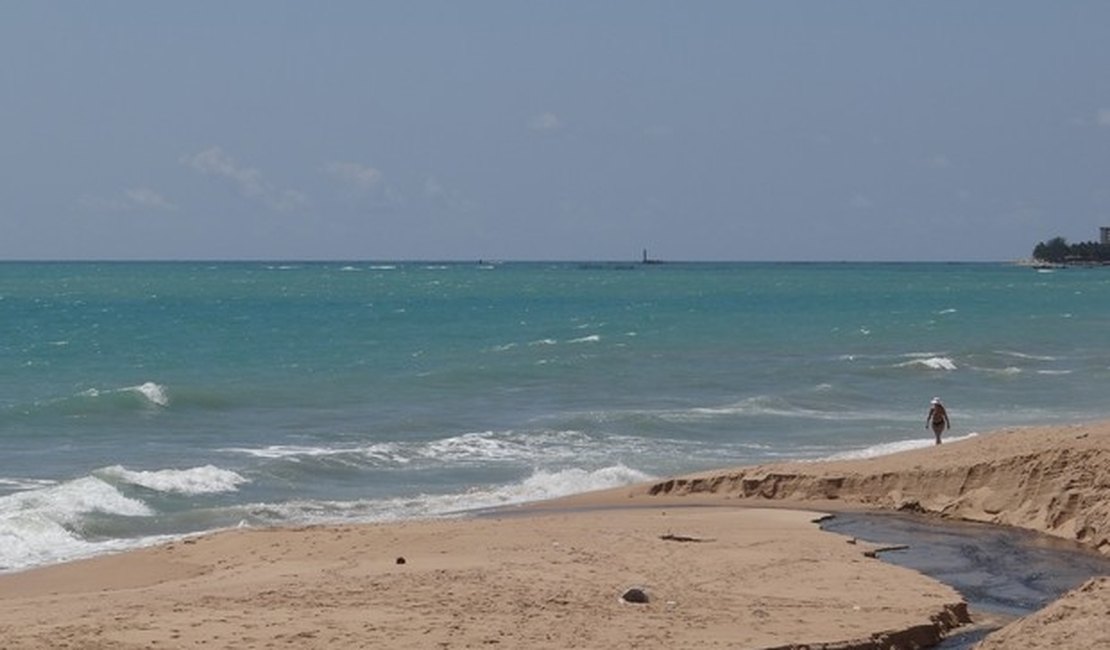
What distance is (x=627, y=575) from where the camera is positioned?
672 inches

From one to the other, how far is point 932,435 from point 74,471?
14.9 meters

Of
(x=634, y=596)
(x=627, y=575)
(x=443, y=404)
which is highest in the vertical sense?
(x=634, y=596)

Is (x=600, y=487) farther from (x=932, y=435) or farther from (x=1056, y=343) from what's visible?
(x=1056, y=343)

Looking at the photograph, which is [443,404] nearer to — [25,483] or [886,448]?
[886,448]

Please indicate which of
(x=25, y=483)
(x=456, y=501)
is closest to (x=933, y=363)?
(x=456, y=501)

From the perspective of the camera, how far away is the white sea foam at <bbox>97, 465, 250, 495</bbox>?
87.6ft

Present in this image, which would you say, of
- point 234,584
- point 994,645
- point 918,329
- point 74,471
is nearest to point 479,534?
point 234,584

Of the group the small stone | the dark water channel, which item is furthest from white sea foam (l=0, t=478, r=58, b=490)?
the small stone

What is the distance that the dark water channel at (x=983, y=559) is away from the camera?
16.7 m

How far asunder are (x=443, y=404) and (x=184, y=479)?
46.2 feet

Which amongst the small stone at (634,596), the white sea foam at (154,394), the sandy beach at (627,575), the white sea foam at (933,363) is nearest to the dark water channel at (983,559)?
the sandy beach at (627,575)

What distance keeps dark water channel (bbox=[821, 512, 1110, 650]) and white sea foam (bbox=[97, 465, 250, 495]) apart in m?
9.79

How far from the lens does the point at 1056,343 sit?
6212 cm

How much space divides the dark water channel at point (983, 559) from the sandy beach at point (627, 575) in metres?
0.35
